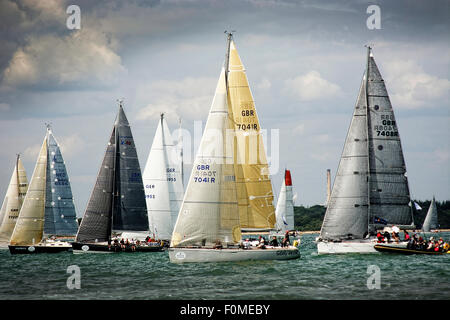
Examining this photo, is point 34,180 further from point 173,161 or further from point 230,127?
point 230,127

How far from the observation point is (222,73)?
141ft

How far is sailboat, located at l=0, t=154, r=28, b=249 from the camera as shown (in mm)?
71500

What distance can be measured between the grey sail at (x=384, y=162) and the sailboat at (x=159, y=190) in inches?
921

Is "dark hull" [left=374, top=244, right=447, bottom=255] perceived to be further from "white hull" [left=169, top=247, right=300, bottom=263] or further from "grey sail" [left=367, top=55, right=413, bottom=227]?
"white hull" [left=169, top=247, right=300, bottom=263]

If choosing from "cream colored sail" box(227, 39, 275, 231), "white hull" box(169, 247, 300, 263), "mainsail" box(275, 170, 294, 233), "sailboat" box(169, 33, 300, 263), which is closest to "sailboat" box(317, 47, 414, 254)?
"cream colored sail" box(227, 39, 275, 231)

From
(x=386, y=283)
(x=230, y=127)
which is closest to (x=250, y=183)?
(x=230, y=127)

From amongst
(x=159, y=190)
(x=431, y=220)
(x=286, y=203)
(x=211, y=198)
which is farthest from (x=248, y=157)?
(x=431, y=220)

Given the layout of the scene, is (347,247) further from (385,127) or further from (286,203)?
(286,203)

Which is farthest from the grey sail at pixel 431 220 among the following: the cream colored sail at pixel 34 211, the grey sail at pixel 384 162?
the cream colored sail at pixel 34 211

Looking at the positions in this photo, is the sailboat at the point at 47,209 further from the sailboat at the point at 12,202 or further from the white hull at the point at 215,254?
the white hull at the point at 215,254

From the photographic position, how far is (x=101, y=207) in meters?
61.2

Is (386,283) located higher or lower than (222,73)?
lower

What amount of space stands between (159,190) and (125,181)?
5538 millimetres
